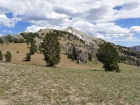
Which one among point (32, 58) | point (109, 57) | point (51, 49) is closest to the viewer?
point (51, 49)

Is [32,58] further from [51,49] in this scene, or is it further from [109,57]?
[109,57]

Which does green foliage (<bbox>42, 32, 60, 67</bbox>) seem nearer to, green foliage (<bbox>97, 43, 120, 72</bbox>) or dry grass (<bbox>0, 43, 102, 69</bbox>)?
green foliage (<bbox>97, 43, 120, 72</bbox>)

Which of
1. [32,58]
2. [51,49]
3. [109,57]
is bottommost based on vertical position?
[32,58]

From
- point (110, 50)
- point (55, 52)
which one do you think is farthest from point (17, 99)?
point (110, 50)

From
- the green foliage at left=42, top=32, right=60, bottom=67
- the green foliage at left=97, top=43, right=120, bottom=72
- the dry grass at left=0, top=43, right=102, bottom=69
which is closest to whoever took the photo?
the green foliage at left=42, top=32, right=60, bottom=67

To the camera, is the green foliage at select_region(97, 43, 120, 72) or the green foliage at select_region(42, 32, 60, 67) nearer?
the green foliage at select_region(42, 32, 60, 67)

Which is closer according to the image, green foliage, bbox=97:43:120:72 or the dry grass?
green foliage, bbox=97:43:120:72

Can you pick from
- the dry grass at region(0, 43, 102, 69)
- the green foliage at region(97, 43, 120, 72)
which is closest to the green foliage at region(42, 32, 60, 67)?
the green foliage at region(97, 43, 120, 72)

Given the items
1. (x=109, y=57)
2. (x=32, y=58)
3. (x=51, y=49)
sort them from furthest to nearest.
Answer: (x=32, y=58)
(x=109, y=57)
(x=51, y=49)

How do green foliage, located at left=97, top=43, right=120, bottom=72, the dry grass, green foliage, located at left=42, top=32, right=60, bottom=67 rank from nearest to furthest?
green foliage, located at left=42, top=32, right=60, bottom=67, green foliage, located at left=97, top=43, right=120, bottom=72, the dry grass

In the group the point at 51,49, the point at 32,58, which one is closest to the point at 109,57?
the point at 51,49

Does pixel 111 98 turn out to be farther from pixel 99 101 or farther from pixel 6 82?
pixel 6 82

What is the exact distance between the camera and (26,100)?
14500 millimetres

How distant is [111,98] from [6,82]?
10.7 meters
